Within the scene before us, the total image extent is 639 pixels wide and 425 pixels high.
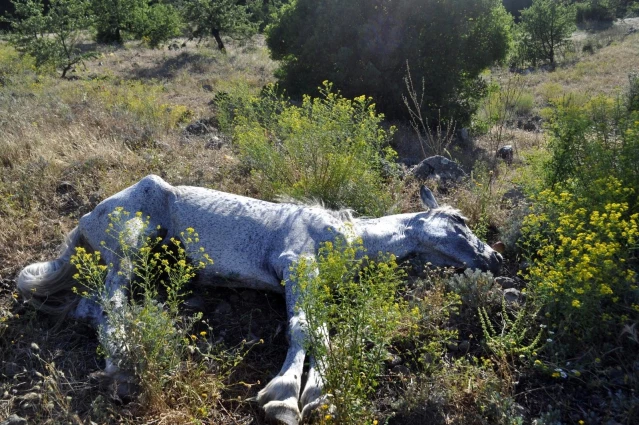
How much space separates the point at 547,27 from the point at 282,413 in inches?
941

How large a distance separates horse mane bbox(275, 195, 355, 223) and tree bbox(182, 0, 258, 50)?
18.4 metres

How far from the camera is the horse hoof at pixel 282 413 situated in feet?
9.08

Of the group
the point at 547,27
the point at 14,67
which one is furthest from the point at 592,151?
the point at 547,27

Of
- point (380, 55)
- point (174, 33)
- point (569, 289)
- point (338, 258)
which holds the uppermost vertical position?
point (338, 258)

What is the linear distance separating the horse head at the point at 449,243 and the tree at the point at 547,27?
2064cm

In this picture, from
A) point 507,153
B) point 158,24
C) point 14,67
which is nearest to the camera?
point 507,153

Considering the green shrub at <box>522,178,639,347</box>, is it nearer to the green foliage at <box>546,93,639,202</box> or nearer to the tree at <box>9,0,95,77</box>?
the green foliage at <box>546,93,639,202</box>

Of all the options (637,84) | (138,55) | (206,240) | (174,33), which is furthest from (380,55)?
(174,33)

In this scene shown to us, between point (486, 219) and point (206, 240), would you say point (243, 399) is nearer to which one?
point (206, 240)

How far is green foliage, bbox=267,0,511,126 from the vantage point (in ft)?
35.5

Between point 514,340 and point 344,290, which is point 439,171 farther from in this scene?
point 344,290

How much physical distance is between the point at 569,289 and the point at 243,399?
201cm

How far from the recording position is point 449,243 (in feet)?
13.5

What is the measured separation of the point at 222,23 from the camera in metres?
21.9
